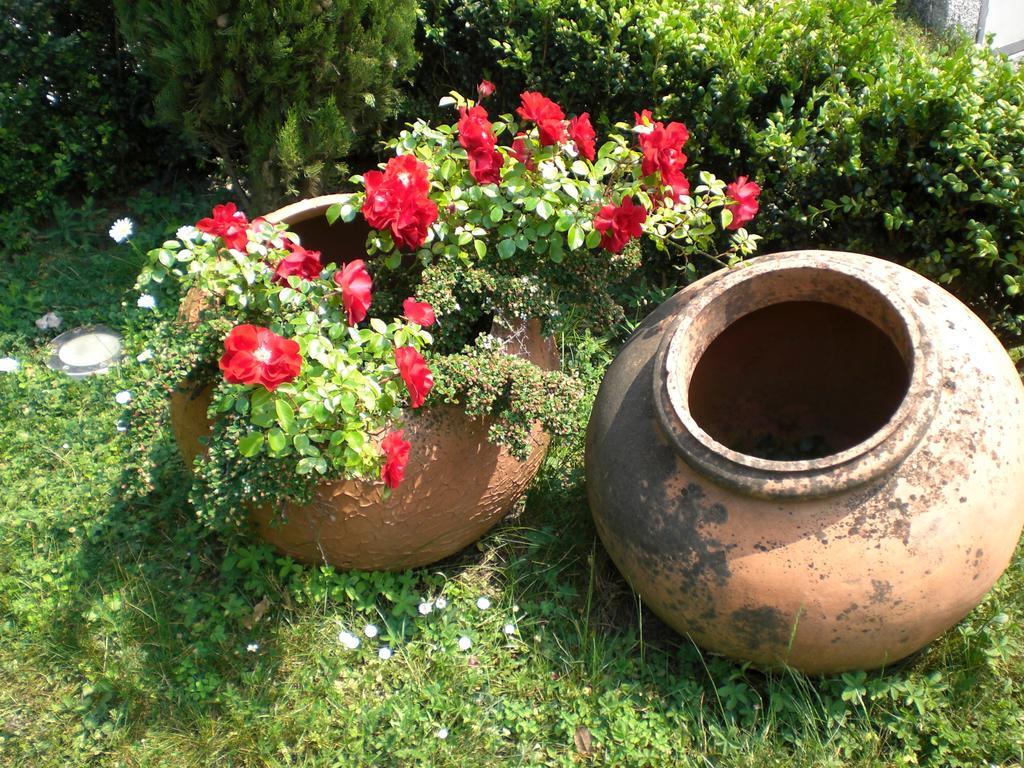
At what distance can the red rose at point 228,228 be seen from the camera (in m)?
2.29

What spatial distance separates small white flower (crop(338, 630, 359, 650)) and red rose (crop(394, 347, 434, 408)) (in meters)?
0.83

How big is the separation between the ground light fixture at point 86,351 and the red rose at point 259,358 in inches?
74.1

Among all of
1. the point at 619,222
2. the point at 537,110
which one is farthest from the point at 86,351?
the point at 619,222

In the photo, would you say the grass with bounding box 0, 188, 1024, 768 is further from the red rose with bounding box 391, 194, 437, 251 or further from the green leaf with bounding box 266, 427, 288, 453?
the red rose with bounding box 391, 194, 437, 251

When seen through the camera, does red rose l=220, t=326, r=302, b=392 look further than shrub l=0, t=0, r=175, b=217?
No

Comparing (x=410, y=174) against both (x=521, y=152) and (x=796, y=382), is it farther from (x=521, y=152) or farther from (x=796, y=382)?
(x=796, y=382)

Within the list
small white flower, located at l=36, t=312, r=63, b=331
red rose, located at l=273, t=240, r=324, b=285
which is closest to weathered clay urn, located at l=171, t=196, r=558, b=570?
red rose, located at l=273, t=240, r=324, b=285

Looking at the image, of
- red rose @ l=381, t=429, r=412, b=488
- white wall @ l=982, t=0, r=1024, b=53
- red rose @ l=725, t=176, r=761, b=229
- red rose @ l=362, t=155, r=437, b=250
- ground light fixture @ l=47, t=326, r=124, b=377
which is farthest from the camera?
white wall @ l=982, t=0, r=1024, b=53

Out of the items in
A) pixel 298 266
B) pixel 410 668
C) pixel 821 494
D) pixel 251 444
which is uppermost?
pixel 821 494

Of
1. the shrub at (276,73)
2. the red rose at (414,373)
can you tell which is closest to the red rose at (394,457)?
the red rose at (414,373)

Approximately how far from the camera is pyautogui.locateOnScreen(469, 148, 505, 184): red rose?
8.14 feet

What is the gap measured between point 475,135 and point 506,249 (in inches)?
13.0

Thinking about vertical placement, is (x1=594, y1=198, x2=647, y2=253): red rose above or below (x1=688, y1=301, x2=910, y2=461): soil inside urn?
above

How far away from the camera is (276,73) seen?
3.26 m
